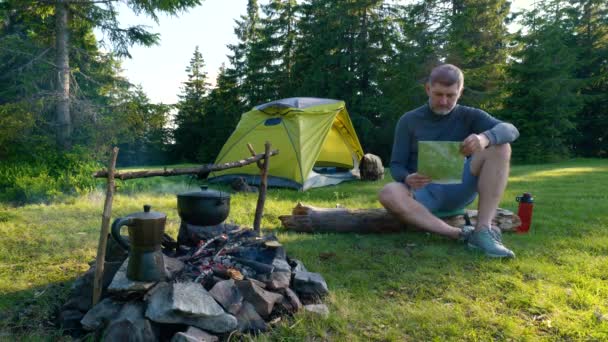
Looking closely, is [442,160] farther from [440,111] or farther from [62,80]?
[62,80]

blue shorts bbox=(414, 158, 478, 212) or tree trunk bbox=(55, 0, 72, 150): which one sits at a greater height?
tree trunk bbox=(55, 0, 72, 150)

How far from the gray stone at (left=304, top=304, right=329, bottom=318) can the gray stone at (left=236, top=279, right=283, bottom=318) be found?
0.60 feet

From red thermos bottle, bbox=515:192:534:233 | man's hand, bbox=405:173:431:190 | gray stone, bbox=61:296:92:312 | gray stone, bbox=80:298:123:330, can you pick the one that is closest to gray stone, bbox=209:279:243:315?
gray stone, bbox=80:298:123:330

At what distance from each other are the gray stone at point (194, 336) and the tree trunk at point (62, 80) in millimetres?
6651

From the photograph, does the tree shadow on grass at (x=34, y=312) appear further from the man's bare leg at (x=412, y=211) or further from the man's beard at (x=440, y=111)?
the man's beard at (x=440, y=111)

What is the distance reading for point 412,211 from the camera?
10.5 feet

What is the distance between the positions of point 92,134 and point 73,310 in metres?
6.02

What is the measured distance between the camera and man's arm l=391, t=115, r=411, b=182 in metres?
3.24

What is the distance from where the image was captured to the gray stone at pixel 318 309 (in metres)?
2.01

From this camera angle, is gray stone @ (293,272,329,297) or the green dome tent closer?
gray stone @ (293,272,329,297)

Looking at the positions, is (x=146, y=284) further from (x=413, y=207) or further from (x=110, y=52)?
(x=110, y=52)

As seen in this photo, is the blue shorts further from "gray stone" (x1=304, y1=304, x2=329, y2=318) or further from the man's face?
"gray stone" (x1=304, y1=304, x2=329, y2=318)

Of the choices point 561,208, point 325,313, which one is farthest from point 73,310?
point 561,208

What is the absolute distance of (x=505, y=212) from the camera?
12.0ft
